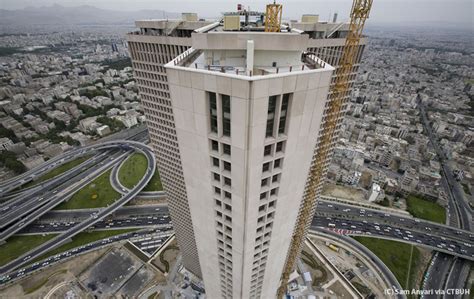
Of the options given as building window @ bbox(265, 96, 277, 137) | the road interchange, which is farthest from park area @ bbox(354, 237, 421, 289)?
building window @ bbox(265, 96, 277, 137)

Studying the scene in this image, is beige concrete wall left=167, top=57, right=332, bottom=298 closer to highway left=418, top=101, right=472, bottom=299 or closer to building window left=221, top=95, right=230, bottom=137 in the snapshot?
building window left=221, top=95, right=230, bottom=137

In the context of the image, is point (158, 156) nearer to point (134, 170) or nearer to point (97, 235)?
point (97, 235)

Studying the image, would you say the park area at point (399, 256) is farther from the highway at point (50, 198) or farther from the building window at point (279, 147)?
the highway at point (50, 198)

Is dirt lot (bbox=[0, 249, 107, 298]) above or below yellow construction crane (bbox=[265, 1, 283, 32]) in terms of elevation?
below

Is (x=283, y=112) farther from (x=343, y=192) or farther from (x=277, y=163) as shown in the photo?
(x=343, y=192)

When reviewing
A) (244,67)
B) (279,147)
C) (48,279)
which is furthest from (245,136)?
(48,279)

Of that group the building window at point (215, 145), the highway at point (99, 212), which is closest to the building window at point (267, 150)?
the building window at point (215, 145)
